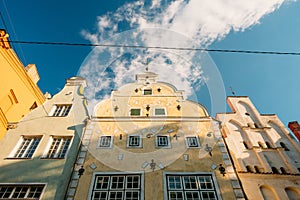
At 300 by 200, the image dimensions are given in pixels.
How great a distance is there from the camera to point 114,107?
1335cm

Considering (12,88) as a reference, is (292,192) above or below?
below

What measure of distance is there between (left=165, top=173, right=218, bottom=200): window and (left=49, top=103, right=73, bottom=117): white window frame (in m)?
8.23

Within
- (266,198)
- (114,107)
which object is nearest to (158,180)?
(266,198)

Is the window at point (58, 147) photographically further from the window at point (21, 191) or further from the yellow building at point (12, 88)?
the yellow building at point (12, 88)

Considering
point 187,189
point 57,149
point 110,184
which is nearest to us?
point 187,189

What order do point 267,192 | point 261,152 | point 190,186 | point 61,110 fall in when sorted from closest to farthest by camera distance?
1. point 190,186
2. point 267,192
3. point 261,152
4. point 61,110

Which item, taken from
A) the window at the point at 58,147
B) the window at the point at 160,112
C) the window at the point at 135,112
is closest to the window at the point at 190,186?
the window at the point at 160,112

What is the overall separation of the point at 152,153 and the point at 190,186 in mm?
2530

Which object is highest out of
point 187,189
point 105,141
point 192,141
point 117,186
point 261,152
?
point 105,141

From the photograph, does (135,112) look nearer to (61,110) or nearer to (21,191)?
(61,110)

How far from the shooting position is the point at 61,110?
13.6m

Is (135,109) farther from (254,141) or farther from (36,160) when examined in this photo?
(254,141)

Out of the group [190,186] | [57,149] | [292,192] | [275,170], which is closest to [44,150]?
[57,149]

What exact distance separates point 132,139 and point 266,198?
7300 mm
